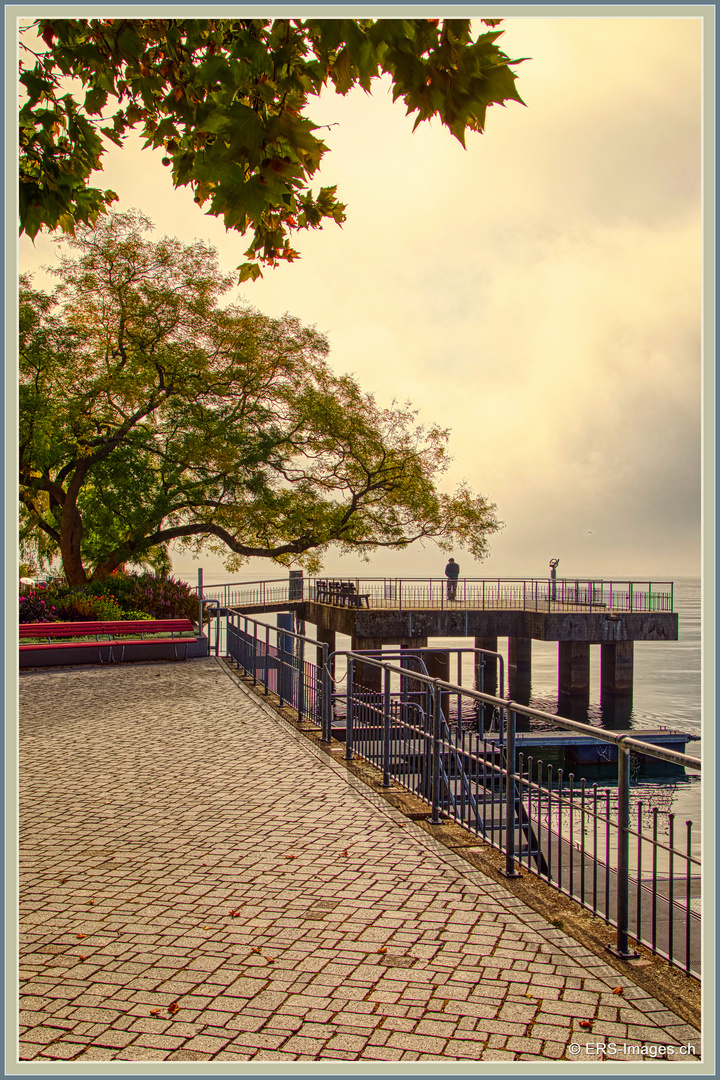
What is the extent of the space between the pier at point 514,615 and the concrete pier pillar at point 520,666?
0.08 m

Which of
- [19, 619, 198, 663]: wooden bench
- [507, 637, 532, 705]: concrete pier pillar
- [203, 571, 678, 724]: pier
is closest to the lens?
[19, 619, 198, 663]: wooden bench

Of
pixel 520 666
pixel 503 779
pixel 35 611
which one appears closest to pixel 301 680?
pixel 503 779

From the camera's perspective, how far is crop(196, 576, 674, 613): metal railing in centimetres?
3847

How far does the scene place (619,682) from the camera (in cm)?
3812

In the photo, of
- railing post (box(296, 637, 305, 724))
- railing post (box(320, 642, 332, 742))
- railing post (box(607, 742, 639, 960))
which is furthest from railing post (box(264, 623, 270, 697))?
railing post (box(607, 742, 639, 960))

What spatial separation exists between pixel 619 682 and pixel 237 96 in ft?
118

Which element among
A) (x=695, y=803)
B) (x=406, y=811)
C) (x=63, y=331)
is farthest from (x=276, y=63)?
(x=63, y=331)

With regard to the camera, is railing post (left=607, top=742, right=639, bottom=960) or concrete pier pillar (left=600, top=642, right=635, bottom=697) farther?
concrete pier pillar (left=600, top=642, right=635, bottom=697)

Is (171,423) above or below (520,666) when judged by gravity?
above

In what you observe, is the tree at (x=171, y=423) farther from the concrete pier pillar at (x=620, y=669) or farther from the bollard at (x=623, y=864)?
the bollard at (x=623, y=864)

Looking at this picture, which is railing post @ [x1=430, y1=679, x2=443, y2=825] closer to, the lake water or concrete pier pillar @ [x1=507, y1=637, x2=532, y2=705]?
the lake water

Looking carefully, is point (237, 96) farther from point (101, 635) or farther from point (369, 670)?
point (369, 670)

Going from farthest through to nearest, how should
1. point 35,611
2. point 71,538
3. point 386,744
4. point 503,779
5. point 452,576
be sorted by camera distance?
point 452,576 → point 71,538 → point 35,611 → point 386,744 → point 503,779

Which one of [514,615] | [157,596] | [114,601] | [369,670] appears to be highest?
[157,596]
